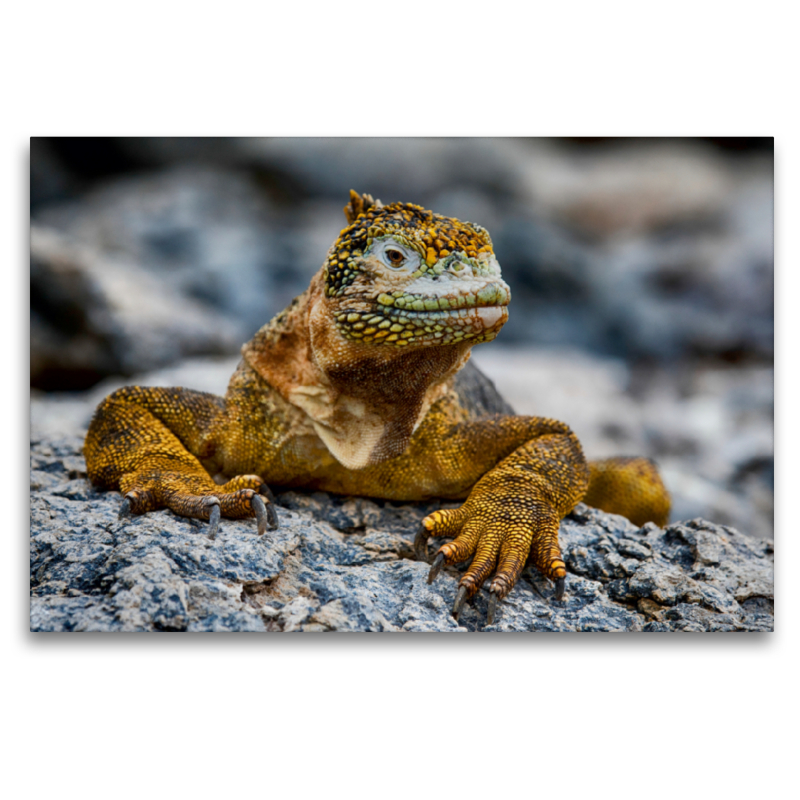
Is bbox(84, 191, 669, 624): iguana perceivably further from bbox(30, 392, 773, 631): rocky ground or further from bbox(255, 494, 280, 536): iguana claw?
bbox(30, 392, 773, 631): rocky ground

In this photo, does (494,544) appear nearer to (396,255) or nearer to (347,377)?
(347,377)

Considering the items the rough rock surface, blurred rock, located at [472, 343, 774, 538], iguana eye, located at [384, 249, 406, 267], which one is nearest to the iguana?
iguana eye, located at [384, 249, 406, 267]

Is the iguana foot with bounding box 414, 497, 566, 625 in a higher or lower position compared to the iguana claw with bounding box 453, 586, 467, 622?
higher

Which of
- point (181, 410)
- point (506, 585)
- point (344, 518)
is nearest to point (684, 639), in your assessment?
point (506, 585)

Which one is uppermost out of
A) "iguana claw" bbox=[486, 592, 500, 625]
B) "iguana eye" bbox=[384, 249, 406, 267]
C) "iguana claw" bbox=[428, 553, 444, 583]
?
"iguana eye" bbox=[384, 249, 406, 267]

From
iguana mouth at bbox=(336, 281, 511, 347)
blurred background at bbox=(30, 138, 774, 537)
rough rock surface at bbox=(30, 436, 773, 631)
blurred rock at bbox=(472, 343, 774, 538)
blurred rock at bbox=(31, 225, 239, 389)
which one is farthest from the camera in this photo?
blurred rock at bbox=(472, 343, 774, 538)

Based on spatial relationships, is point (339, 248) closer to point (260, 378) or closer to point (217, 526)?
point (260, 378)

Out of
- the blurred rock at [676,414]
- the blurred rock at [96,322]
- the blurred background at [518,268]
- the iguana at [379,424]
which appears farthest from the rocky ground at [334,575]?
the blurred rock at [96,322]
